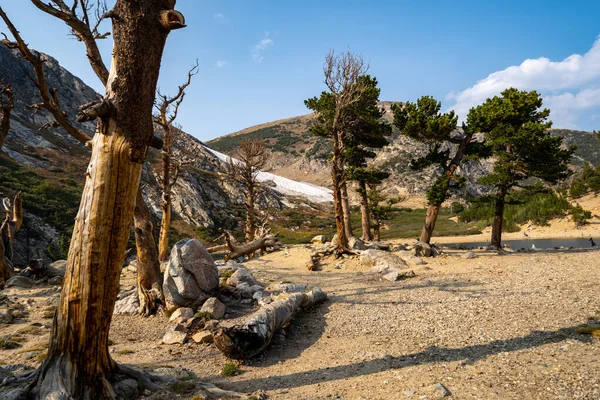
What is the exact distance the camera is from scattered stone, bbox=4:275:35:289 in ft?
42.3

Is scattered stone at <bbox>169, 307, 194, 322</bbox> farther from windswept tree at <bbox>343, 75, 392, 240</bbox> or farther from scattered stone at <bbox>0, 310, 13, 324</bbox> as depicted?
windswept tree at <bbox>343, 75, 392, 240</bbox>

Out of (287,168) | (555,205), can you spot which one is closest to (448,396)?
(555,205)

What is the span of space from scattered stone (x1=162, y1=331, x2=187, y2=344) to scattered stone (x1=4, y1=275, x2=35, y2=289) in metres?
9.83

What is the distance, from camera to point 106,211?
158 inches

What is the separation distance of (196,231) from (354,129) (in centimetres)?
3593

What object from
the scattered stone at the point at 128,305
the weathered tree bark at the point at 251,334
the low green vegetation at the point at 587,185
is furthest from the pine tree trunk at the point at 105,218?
the low green vegetation at the point at 587,185

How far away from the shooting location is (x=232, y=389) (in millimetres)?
4977

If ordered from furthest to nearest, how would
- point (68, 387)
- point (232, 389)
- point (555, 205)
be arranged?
point (555, 205) → point (232, 389) → point (68, 387)

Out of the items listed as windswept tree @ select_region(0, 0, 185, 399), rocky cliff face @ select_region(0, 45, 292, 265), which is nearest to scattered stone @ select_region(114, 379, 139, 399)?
windswept tree @ select_region(0, 0, 185, 399)

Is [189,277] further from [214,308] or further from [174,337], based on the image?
[174,337]

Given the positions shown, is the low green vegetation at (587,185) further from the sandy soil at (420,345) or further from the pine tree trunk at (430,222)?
the sandy soil at (420,345)

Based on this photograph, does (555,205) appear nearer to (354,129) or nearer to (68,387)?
(354,129)

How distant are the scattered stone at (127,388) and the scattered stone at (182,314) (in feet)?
11.3

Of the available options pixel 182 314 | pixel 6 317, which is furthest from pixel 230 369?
pixel 6 317
